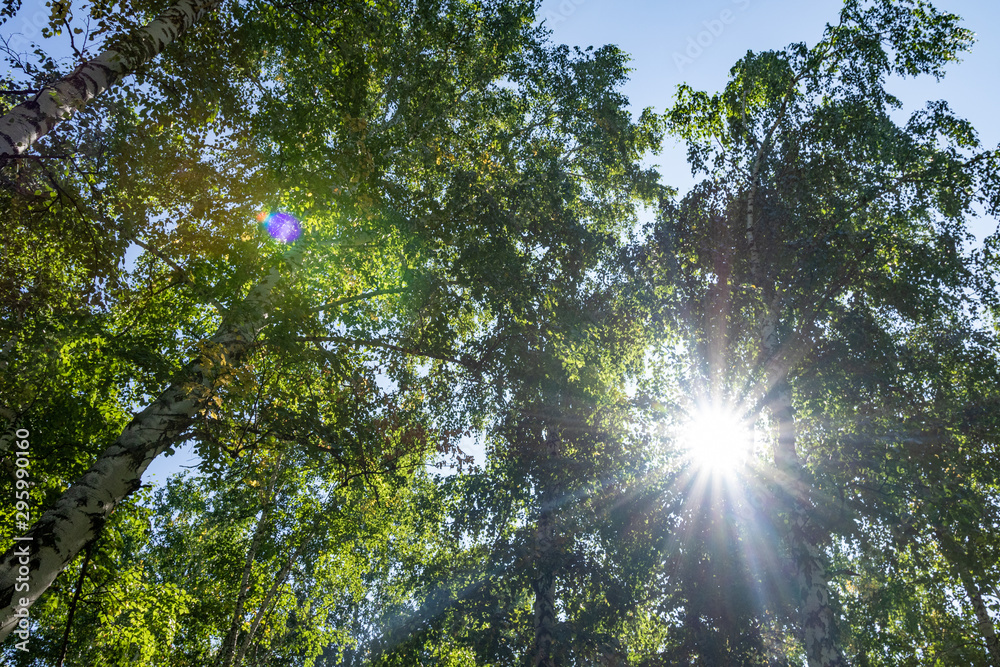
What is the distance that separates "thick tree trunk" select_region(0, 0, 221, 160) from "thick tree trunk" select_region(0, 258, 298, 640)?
2.27 metres

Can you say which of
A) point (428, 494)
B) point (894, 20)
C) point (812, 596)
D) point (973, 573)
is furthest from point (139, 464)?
point (894, 20)

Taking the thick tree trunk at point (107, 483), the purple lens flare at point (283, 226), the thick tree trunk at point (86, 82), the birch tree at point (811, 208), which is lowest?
the thick tree trunk at point (107, 483)

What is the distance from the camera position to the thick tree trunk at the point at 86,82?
156 inches

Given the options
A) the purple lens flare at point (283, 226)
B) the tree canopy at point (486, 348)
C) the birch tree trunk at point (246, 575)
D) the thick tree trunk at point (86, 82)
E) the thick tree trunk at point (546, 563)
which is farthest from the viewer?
the thick tree trunk at point (546, 563)

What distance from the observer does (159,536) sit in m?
16.5

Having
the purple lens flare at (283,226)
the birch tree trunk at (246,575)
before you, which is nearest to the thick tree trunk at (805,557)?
the purple lens flare at (283,226)

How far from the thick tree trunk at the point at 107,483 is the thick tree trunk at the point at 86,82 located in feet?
7.45

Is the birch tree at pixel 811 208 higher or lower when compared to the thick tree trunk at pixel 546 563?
higher

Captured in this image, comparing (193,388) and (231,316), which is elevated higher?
(231,316)

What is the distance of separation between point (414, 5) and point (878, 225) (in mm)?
12652

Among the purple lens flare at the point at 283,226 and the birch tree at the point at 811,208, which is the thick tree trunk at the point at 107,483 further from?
the birch tree at the point at 811,208

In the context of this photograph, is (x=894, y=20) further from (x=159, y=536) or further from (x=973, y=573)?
(x=159, y=536)

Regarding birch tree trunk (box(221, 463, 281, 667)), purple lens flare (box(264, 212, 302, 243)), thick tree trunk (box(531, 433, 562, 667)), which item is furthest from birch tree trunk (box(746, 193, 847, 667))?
birch tree trunk (box(221, 463, 281, 667))

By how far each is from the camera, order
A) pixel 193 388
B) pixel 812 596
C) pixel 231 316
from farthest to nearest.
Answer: pixel 812 596 < pixel 231 316 < pixel 193 388
